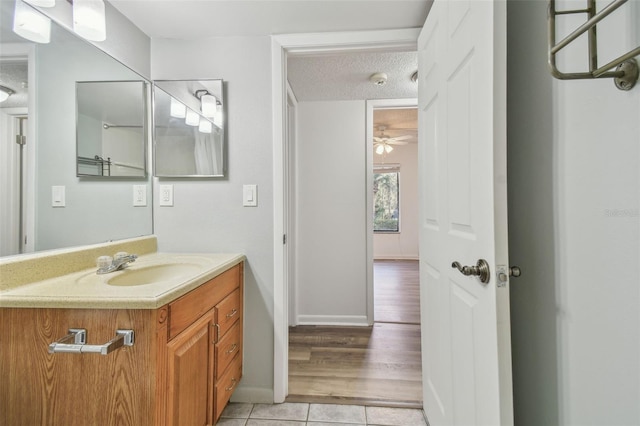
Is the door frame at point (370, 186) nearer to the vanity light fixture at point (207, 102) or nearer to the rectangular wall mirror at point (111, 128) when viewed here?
the vanity light fixture at point (207, 102)

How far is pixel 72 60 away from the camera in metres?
1.21

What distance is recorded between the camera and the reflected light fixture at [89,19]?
1157 mm

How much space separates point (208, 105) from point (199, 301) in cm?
115

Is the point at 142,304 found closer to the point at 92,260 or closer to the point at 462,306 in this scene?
the point at 92,260

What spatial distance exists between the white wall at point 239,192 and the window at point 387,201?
4782 millimetres

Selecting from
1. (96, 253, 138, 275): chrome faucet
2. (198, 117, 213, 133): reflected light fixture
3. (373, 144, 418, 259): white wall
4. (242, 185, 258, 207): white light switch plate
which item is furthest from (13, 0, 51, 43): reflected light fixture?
(373, 144, 418, 259): white wall

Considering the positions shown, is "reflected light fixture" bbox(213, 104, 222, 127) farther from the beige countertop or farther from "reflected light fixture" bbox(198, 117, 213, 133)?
the beige countertop

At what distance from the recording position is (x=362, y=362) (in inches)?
78.0

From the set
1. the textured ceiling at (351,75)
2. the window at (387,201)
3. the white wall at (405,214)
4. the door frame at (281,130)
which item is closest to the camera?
the door frame at (281,130)

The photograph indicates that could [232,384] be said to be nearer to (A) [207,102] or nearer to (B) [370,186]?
(A) [207,102]

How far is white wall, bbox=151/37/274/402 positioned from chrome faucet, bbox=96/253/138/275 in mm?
403

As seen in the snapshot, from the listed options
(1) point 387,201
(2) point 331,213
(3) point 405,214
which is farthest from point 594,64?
(1) point 387,201

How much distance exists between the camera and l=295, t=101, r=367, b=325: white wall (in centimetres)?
265

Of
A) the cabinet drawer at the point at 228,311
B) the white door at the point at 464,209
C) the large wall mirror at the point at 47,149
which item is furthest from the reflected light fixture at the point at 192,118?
the white door at the point at 464,209
